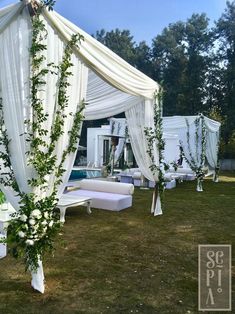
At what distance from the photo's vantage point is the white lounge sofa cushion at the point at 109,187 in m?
7.41

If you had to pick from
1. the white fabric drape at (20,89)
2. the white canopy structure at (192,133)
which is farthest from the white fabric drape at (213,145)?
the white fabric drape at (20,89)

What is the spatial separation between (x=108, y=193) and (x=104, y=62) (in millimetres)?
4053

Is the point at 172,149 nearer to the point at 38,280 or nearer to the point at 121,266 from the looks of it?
the point at 121,266

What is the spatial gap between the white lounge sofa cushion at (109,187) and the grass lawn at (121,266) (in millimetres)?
673

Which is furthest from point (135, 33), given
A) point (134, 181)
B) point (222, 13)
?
point (134, 181)

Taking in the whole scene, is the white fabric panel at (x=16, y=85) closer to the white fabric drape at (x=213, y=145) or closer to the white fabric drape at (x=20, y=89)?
the white fabric drape at (x=20, y=89)

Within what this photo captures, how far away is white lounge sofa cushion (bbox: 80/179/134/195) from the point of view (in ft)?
24.3

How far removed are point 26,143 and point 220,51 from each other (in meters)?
25.2

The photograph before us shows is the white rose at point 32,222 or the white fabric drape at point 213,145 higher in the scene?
the white fabric drape at point 213,145

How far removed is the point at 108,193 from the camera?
7531mm

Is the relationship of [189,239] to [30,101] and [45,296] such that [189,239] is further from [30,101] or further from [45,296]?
[30,101]

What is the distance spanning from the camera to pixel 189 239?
503cm

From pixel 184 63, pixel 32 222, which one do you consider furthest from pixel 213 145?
pixel 184 63

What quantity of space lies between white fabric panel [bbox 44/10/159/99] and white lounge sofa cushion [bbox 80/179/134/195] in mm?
2476
